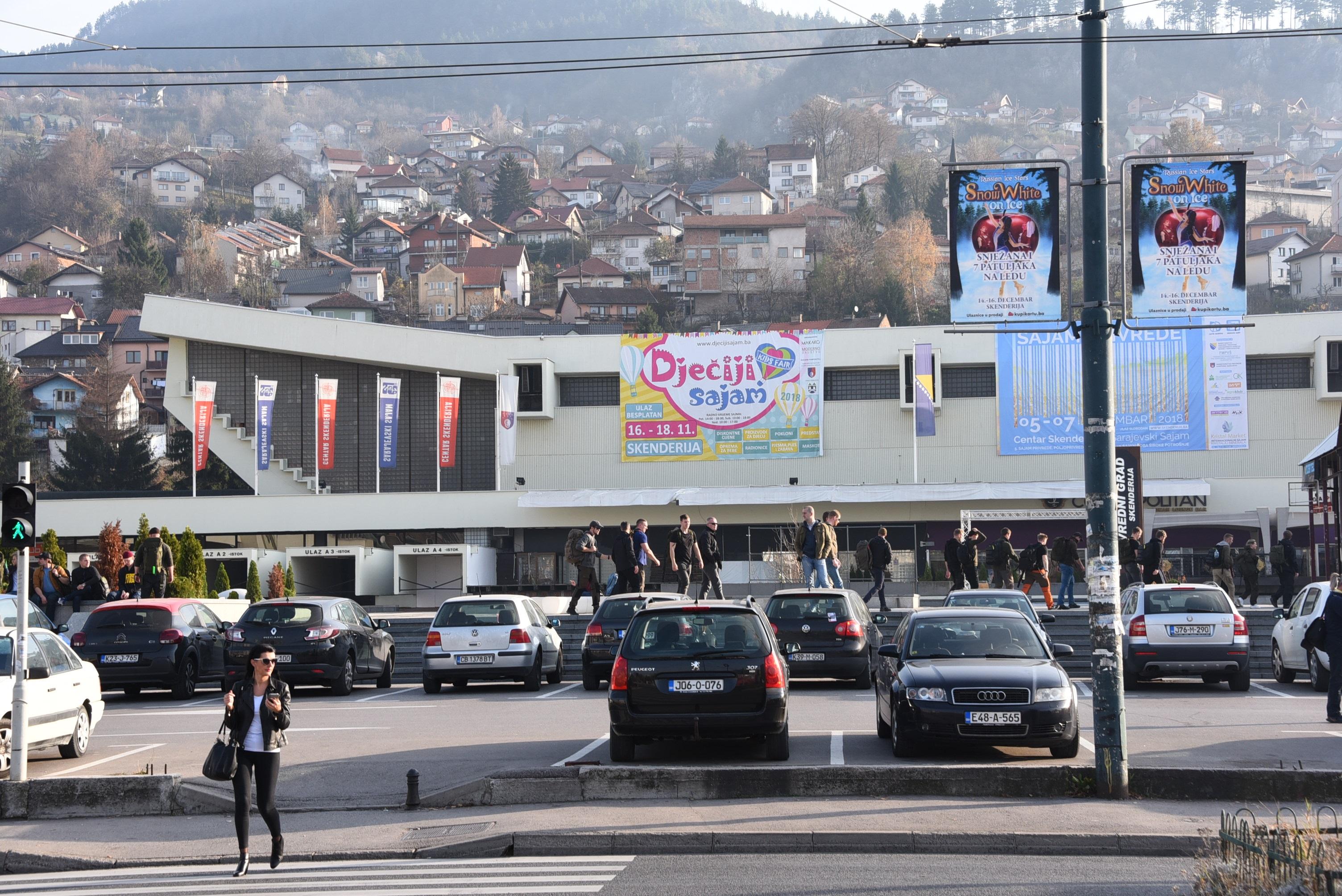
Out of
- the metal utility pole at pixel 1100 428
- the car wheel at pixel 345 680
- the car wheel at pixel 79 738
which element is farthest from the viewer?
the car wheel at pixel 345 680

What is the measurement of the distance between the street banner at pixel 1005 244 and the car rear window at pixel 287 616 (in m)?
12.0

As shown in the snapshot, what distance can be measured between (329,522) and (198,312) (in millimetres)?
9482

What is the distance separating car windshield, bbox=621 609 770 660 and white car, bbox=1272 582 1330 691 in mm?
9153

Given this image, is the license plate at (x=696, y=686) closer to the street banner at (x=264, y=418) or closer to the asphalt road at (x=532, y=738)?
the asphalt road at (x=532, y=738)

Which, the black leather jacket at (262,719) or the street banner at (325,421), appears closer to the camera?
the black leather jacket at (262,719)

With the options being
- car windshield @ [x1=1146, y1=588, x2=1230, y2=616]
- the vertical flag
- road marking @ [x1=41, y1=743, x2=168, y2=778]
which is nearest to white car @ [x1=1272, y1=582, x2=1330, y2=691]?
car windshield @ [x1=1146, y1=588, x2=1230, y2=616]

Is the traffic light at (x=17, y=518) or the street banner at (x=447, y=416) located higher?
the street banner at (x=447, y=416)

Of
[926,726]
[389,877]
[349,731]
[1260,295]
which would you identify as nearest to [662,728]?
[926,726]

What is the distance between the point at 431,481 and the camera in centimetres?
5062

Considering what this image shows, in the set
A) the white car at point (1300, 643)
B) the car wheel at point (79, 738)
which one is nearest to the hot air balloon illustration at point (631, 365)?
the white car at point (1300, 643)

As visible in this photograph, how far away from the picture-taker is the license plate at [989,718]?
12031 millimetres

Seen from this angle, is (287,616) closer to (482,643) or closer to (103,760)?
(482,643)

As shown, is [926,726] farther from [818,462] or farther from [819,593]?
[818,462]

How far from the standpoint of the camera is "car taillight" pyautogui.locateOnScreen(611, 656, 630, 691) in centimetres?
1230
